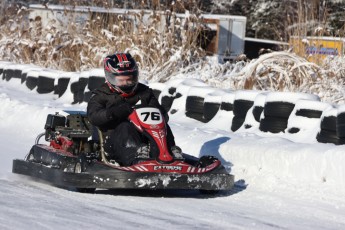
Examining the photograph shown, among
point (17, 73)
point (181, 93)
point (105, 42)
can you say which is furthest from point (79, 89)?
point (17, 73)

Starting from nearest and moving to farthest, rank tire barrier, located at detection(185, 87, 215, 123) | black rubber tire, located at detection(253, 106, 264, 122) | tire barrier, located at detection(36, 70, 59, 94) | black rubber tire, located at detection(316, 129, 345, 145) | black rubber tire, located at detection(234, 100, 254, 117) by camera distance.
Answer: black rubber tire, located at detection(316, 129, 345, 145)
black rubber tire, located at detection(253, 106, 264, 122)
black rubber tire, located at detection(234, 100, 254, 117)
tire barrier, located at detection(185, 87, 215, 123)
tire barrier, located at detection(36, 70, 59, 94)

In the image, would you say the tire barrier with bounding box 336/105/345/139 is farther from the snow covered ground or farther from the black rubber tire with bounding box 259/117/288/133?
the black rubber tire with bounding box 259/117/288/133

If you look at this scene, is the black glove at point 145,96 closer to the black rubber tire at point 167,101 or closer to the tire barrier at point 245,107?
the tire barrier at point 245,107

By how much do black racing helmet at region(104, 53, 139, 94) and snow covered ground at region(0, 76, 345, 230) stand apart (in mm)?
931

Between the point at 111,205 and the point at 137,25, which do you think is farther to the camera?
the point at 137,25

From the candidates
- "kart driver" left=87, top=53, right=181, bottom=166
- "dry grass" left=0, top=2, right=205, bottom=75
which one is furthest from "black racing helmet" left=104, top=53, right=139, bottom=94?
"dry grass" left=0, top=2, right=205, bottom=75

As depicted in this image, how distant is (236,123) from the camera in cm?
942

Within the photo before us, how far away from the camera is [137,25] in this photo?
43.3ft

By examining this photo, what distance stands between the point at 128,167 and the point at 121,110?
0.60m

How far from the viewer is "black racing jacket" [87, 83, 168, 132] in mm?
6789

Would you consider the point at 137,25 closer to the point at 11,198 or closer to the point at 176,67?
the point at 176,67

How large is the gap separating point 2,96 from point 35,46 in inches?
151

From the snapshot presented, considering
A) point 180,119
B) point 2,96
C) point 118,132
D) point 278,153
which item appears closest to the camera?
point 118,132

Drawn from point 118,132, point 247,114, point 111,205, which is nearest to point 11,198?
point 111,205
